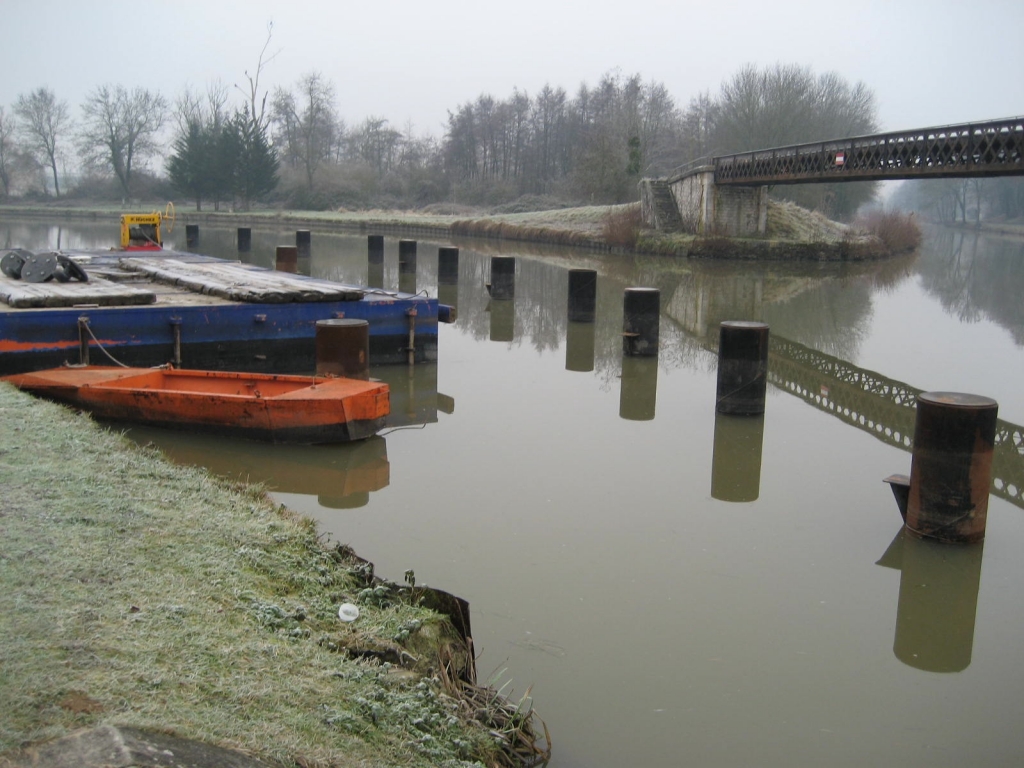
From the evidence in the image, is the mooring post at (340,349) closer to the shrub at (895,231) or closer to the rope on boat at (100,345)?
the rope on boat at (100,345)

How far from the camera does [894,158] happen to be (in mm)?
24844

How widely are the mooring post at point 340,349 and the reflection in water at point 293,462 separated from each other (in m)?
1.16

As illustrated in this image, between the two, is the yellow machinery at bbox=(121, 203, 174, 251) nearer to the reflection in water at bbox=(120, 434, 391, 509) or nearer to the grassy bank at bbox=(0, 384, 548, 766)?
the reflection in water at bbox=(120, 434, 391, 509)

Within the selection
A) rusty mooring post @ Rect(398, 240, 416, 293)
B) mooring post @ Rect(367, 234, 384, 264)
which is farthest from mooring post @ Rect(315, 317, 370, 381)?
mooring post @ Rect(367, 234, 384, 264)

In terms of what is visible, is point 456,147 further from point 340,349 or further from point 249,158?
point 340,349

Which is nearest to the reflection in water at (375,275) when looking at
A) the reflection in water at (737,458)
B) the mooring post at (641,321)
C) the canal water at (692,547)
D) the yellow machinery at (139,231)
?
the yellow machinery at (139,231)

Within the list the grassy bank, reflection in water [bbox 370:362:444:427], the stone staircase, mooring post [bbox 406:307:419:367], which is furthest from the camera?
the stone staircase

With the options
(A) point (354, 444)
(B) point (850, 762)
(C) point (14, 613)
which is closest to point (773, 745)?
(B) point (850, 762)

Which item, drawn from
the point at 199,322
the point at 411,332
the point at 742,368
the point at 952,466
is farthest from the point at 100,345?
the point at 952,466

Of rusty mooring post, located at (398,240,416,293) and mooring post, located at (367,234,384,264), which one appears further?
mooring post, located at (367,234,384,264)

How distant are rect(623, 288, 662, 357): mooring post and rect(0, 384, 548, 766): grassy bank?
835 centimetres

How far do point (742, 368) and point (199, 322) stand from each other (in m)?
5.77

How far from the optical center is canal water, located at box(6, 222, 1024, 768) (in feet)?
14.3

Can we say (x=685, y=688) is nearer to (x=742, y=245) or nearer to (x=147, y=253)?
(x=147, y=253)
